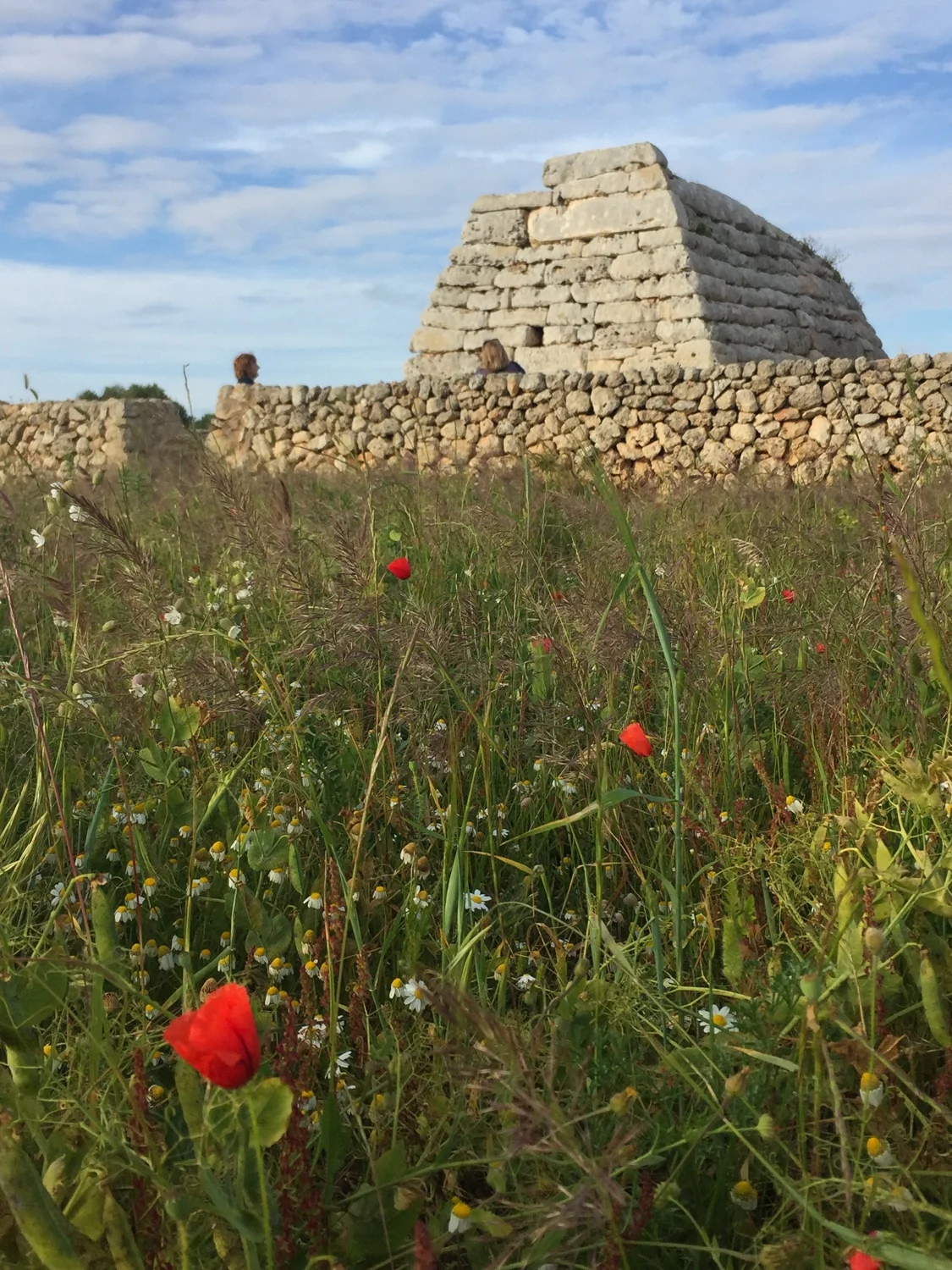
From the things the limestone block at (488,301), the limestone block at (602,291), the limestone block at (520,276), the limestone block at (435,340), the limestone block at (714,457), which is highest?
the limestone block at (520,276)

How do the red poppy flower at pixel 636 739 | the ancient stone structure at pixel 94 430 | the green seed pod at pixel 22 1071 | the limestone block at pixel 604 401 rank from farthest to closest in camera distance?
the ancient stone structure at pixel 94 430 < the limestone block at pixel 604 401 < the red poppy flower at pixel 636 739 < the green seed pod at pixel 22 1071

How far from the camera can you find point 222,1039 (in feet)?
3.04

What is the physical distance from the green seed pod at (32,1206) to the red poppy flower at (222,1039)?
0.26 meters

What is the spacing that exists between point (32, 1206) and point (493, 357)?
11378mm

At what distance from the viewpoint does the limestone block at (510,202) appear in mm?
12812

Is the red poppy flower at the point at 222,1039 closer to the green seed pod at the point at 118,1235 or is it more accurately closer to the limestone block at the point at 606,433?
the green seed pod at the point at 118,1235

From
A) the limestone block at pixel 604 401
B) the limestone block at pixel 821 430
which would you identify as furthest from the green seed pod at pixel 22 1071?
the limestone block at pixel 604 401

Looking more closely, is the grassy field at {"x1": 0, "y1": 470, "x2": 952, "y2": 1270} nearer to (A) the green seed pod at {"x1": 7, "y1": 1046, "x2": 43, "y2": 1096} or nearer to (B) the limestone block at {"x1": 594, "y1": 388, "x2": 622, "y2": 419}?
(A) the green seed pod at {"x1": 7, "y1": 1046, "x2": 43, "y2": 1096}

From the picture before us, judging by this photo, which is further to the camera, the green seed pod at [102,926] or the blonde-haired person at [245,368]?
the blonde-haired person at [245,368]

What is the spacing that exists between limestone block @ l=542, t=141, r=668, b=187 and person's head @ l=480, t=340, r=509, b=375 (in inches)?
95.6

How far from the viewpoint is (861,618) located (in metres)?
2.54

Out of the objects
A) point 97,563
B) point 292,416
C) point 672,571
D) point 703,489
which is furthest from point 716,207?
point 97,563

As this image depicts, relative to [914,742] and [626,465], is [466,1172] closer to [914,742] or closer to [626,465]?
[914,742]

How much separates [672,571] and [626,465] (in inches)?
324
